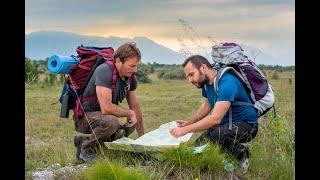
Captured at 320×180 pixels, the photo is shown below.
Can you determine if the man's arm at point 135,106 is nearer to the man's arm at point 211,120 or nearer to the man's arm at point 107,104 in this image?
the man's arm at point 107,104

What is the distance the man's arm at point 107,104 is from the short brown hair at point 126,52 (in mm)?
426

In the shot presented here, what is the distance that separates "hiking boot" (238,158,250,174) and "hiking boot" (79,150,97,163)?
6.00 feet

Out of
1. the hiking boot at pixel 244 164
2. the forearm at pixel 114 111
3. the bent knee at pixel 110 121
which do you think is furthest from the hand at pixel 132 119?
the hiking boot at pixel 244 164

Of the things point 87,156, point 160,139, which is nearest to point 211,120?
point 160,139

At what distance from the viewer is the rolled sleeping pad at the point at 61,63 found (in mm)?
7961

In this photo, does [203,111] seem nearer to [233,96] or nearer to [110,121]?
[233,96]

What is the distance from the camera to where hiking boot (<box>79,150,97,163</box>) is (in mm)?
7873

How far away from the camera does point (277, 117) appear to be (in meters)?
8.09

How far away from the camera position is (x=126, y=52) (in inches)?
299

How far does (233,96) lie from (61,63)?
2324 millimetres
